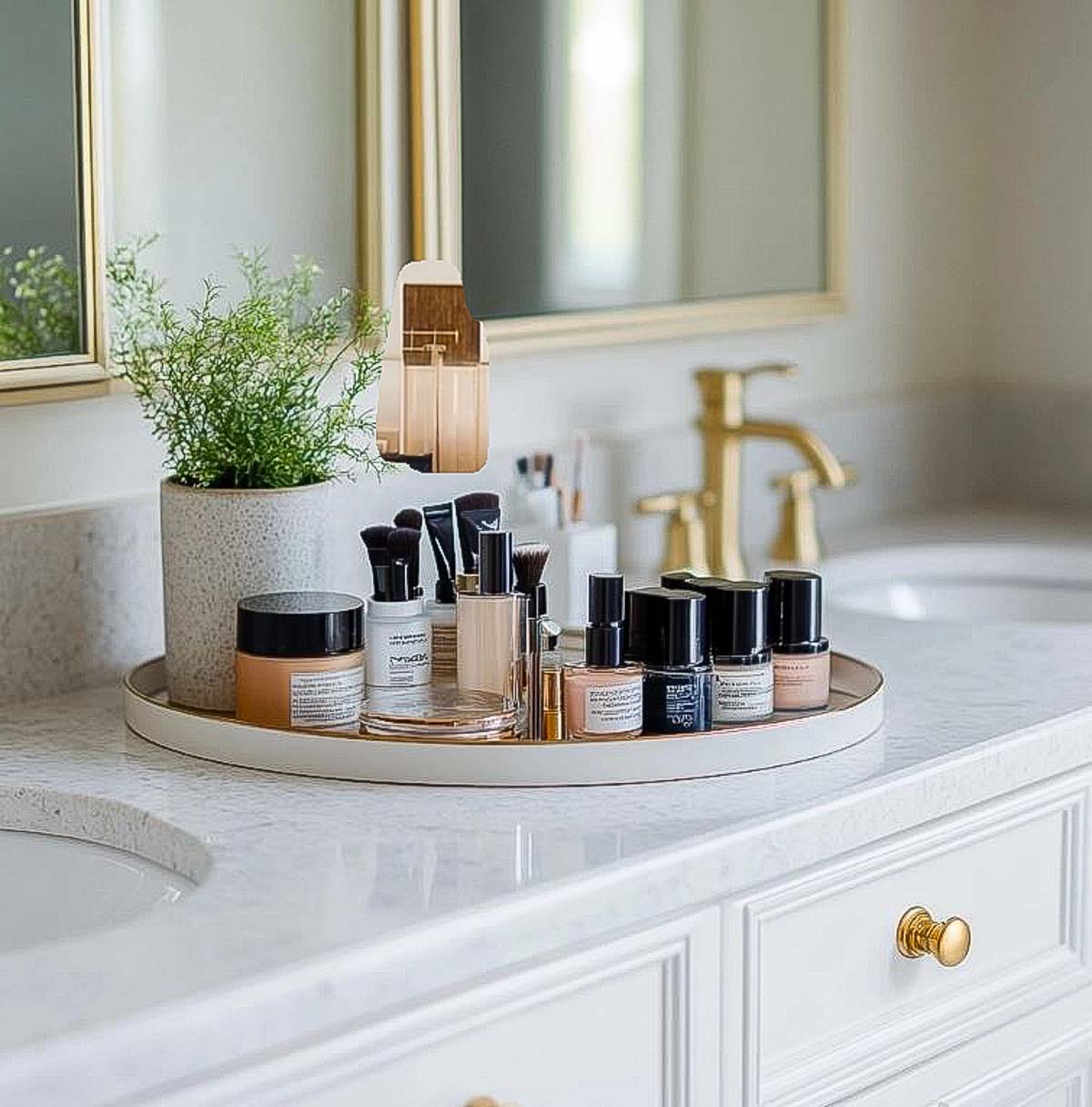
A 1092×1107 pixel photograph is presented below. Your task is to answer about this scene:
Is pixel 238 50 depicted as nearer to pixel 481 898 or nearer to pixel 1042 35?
pixel 481 898

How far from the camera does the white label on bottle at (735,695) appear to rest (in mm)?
1325

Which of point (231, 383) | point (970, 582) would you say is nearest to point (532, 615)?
point (231, 383)

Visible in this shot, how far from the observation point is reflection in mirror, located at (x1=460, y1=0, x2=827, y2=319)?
5.85 ft

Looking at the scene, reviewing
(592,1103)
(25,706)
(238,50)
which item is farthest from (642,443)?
(592,1103)

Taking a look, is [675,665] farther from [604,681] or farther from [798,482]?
[798,482]

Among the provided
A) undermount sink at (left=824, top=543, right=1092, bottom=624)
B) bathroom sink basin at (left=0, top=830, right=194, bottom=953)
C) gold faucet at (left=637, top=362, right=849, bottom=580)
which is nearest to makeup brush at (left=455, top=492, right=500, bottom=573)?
bathroom sink basin at (left=0, top=830, right=194, bottom=953)

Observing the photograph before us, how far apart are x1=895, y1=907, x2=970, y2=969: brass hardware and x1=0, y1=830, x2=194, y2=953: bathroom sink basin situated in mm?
464

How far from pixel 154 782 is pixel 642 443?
0.84 m

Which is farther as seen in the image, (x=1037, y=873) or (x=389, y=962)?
(x=1037, y=873)

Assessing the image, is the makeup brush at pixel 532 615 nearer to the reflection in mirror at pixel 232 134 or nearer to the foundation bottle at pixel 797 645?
the foundation bottle at pixel 797 645

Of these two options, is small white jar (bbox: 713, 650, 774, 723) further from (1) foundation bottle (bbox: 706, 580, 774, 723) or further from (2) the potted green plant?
(2) the potted green plant

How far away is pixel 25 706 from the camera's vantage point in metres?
1.46

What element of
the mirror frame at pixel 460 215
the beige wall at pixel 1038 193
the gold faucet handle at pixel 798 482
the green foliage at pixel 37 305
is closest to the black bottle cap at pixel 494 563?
the green foliage at pixel 37 305

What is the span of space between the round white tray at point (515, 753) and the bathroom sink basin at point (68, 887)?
0.12 m
